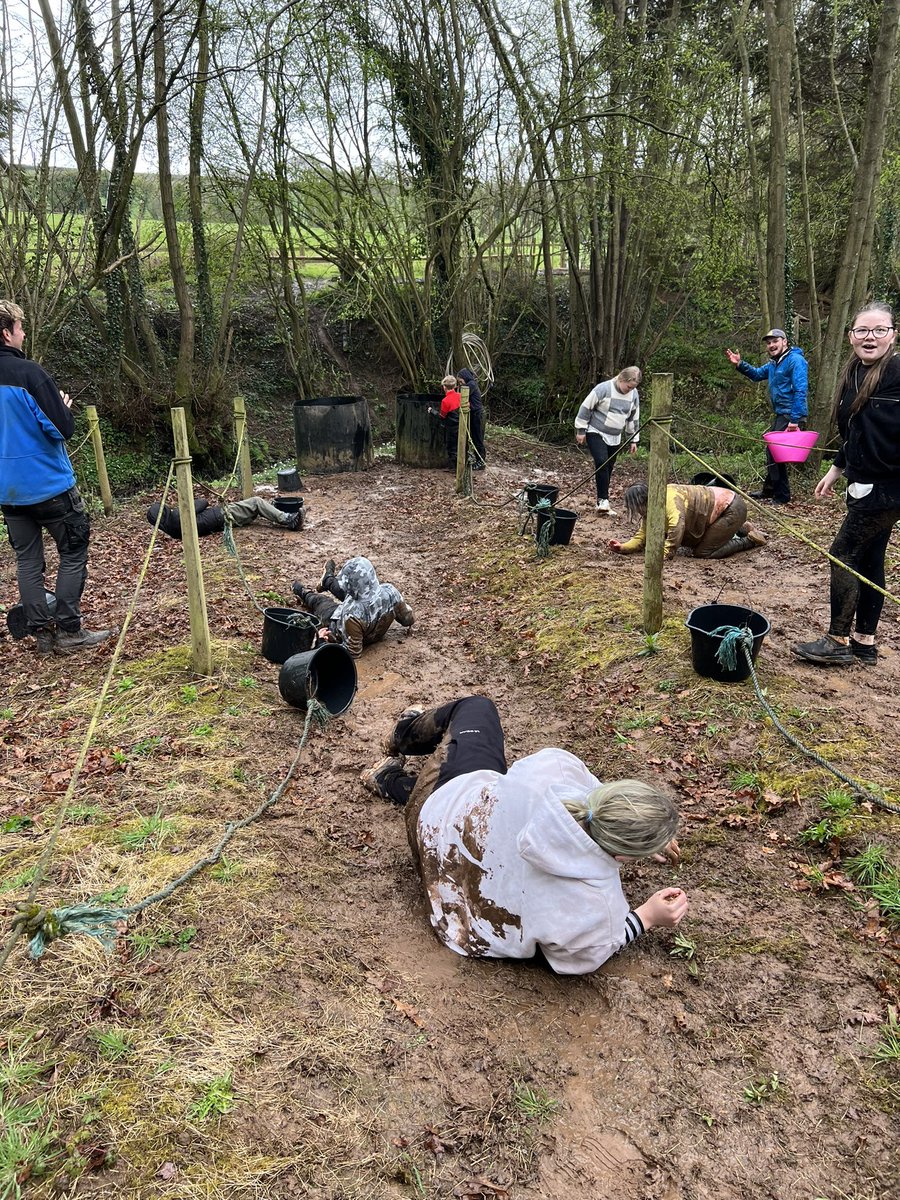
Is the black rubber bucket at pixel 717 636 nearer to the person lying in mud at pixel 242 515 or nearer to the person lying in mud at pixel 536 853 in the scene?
the person lying in mud at pixel 536 853

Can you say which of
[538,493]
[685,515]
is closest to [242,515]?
[538,493]

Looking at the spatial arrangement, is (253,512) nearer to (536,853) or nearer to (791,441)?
(791,441)

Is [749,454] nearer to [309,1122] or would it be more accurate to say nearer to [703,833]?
[703,833]

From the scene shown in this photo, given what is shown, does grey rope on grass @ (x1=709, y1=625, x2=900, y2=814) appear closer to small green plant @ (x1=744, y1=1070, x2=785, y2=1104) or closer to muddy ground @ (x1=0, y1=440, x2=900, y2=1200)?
muddy ground @ (x1=0, y1=440, x2=900, y2=1200)

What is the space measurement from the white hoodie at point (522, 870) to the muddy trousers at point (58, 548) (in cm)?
361

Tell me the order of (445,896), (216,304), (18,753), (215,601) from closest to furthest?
(445,896)
(18,753)
(215,601)
(216,304)

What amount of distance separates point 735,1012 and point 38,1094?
2.37 meters

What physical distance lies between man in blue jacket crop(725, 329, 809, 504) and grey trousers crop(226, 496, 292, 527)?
5618mm

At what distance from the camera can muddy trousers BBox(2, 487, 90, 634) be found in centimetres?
504

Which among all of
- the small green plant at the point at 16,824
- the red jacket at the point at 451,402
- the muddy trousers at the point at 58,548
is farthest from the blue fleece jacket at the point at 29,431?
the red jacket at the point at 451,402

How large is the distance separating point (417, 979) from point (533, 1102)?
63 centimetres

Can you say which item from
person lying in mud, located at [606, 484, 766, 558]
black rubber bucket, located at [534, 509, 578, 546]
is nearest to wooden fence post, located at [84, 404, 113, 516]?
black rubber bucket, located at [534, 509, 578, 546]

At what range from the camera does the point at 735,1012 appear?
9.12ft

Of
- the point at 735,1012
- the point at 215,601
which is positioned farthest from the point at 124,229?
the point at 735,1012
